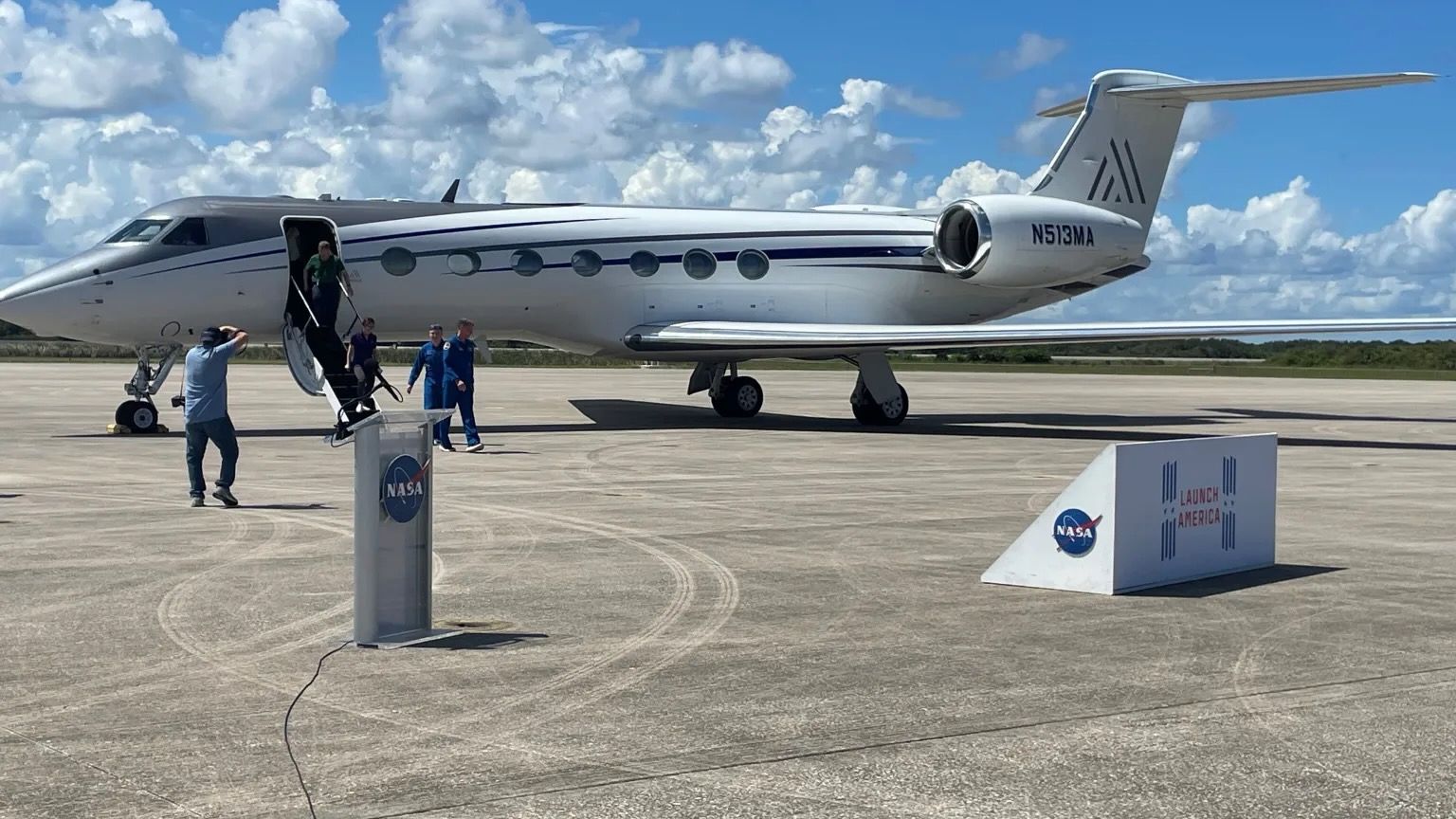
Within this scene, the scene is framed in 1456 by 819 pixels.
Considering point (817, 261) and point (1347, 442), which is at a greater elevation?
point (817, 261)

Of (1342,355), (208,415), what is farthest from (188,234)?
(1342,355)

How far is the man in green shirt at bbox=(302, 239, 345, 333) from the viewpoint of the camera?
20.9 metres

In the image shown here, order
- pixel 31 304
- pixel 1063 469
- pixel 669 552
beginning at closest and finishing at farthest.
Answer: pixel 669 552, pixel 1063 469, pixel 31 304

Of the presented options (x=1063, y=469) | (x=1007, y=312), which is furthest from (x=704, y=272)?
(x=1063, y=469)

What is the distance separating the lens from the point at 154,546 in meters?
10.3

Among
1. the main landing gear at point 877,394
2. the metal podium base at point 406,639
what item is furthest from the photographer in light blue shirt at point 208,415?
the main landing gear at point 877,394

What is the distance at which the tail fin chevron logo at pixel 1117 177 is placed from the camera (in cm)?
2706

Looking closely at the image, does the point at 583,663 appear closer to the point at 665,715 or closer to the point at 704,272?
the point at 665,715

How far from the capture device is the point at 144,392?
69.9 ft

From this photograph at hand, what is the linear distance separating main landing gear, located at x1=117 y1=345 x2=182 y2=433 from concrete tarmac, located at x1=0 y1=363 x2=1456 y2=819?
5.80 metres

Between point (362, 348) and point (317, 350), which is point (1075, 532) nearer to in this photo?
point (362, 348)

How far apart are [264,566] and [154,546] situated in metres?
1.28

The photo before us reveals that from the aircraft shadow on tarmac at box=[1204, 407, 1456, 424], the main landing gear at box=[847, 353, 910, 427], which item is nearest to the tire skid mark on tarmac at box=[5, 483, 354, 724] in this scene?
the main landing gear at box=[847, 353, 910, 427]

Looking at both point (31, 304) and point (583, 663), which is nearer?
point (583, 663)
